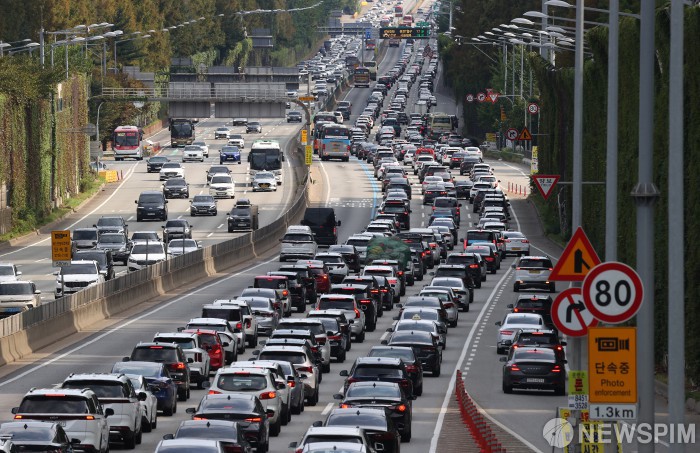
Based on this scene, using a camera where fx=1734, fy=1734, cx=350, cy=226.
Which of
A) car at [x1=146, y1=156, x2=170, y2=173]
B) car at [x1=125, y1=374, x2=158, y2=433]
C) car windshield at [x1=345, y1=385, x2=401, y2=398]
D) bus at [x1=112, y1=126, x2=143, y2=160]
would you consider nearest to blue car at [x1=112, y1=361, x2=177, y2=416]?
car at [x1=125, y1=374, x2=158, y2=433]

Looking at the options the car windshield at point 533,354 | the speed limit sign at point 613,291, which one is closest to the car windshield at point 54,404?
the speed limit sign at point 613,291

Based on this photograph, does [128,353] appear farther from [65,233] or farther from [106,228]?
[106,228]

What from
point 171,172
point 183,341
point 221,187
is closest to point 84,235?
point 221,187

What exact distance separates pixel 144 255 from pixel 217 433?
1794 inches

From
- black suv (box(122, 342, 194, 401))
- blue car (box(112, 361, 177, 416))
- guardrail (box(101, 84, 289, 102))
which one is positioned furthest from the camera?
guardrail (box(101, 84, 289, 102))

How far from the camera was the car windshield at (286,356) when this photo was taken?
3844 cm

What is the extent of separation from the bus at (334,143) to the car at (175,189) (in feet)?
125

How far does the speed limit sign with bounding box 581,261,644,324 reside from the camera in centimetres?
1608

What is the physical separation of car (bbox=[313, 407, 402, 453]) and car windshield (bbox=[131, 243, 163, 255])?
42.5 m

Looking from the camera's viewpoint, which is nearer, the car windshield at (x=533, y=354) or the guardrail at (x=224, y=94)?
the car windshield at (x=533, y=354)

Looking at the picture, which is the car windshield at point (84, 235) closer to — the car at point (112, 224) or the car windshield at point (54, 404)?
the car at point (112, 224)

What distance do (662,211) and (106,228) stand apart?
40.7 metres

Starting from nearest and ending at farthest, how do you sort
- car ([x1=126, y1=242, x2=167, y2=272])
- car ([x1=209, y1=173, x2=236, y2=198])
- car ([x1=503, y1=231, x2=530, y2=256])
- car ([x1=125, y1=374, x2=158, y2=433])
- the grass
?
car ([x1=125, y1=374, x2=158, y2=433]), car ([x1=126, y1=242, x2=167, y2=272]), car ([x1=503, y1=231, x2=530, y2=256]), the grass, car ([x1=209, y1=173, x2=236, y2=198])

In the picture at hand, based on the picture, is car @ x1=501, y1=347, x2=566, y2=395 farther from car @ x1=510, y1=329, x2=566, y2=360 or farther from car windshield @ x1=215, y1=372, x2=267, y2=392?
car windshield @ x1=215, y1=372, x2=267, y2=392
